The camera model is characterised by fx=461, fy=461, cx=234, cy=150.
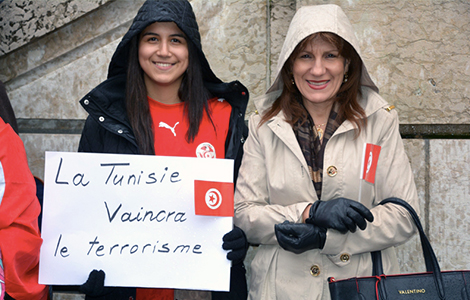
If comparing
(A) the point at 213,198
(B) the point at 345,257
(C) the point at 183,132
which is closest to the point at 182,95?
(C) the point at 183,132

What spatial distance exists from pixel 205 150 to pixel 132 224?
52 cm

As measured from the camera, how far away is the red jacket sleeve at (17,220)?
1673mm

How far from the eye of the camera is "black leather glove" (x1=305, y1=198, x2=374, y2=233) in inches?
67.3

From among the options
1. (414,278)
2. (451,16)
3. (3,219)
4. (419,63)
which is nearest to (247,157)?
(414,278)

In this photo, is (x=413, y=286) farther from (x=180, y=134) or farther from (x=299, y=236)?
(x=180, y=134)

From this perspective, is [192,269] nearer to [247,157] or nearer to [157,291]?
[157,291]

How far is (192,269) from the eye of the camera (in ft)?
6.05

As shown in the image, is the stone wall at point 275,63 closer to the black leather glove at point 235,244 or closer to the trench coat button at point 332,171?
the trench coat button at point 332,171

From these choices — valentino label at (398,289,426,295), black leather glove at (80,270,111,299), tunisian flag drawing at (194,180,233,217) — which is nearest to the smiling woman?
tunisian flag drawing at (194,180,233,217)

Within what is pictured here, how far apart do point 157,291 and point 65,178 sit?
67 centimetres

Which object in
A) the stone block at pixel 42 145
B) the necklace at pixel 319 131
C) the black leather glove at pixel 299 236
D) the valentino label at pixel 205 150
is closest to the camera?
the black leather glove at pixel 299 236

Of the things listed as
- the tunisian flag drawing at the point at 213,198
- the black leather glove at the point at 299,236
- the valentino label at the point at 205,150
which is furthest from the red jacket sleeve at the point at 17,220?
the black leather glove at the point at 299,236

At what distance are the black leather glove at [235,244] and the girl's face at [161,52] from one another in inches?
31.6

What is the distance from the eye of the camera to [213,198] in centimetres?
184
